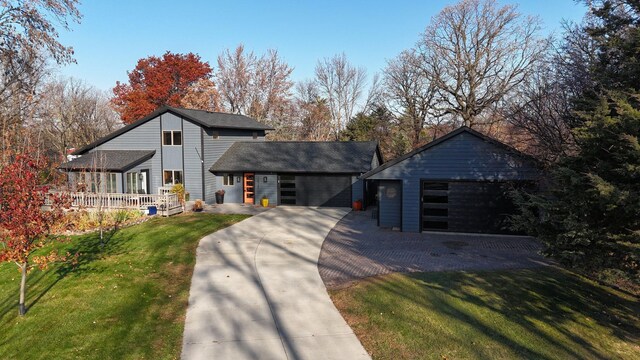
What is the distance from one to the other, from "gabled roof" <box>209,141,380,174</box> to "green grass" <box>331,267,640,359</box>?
47.4ft

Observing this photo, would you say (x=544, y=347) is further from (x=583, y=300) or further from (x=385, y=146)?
(x=385, y=146)

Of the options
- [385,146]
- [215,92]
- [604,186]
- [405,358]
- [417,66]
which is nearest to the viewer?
[405,358]

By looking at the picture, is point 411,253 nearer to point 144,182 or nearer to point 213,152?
point 213,152

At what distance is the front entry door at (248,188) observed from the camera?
28058 mm

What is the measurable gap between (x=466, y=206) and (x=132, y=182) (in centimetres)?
2049

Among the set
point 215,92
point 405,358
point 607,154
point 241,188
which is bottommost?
point 405,358

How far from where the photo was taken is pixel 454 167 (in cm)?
1866

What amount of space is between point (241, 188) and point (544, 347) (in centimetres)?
2257

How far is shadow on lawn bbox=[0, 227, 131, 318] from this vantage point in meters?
10.8

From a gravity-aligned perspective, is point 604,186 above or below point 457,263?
above

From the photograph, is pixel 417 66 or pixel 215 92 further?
pixel 215 92

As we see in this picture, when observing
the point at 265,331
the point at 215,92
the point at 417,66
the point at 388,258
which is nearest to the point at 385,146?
the point at 417,66

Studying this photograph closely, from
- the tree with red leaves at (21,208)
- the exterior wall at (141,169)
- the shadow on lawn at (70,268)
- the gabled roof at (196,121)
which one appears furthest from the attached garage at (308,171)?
the tree with red leaves at (21,208)

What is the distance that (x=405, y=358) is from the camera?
7613mm
